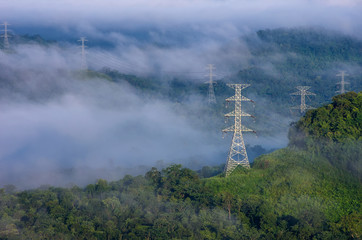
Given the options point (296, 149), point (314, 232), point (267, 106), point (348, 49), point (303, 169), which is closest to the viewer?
Result: point (314, 232)

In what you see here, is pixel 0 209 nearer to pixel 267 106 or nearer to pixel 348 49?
pixel 267 106

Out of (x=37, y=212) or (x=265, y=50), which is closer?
(x=37, y=212)

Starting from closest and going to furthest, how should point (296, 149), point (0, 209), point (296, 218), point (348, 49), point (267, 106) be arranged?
point (296, 218) → point (0, 209) → point (296, 149) → point (267, 106) → point (348, 49)

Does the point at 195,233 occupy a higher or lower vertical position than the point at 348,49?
lower

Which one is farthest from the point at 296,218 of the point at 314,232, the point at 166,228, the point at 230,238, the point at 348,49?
the point at 348,49

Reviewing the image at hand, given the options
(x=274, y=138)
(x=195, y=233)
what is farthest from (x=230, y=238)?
(x=274, y=138)

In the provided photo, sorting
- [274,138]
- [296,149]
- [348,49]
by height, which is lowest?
[274,138]
